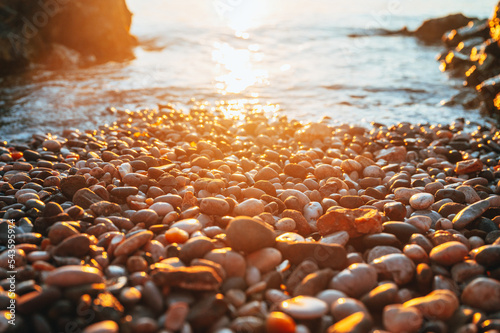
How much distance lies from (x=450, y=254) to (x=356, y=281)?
0.66 metres

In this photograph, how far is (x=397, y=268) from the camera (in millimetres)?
2084

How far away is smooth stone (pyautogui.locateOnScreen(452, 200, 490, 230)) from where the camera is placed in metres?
2.65

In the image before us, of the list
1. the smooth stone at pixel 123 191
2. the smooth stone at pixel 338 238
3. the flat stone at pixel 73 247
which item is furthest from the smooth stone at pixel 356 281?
the smooth stone at pixel 123 191

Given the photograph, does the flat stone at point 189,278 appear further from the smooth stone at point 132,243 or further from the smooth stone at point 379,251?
the smooth stone at point 379,251

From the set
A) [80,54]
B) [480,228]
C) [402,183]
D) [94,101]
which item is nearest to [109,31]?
[80,54]

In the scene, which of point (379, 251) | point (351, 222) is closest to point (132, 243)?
point (351, 222)

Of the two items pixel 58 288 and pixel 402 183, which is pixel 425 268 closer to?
pixel 402 183

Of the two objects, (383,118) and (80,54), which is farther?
(80,54)

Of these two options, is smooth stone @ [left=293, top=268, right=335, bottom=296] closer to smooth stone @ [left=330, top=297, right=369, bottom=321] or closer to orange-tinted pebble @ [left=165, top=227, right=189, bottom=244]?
smooth stone @ [left=330, top=297, right=369, bottom=321]

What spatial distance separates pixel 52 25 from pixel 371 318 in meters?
10.8

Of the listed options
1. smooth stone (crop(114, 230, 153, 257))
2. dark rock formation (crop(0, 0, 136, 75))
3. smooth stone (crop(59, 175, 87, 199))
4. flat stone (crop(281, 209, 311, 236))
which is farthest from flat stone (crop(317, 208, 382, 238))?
dark rock formation (crop(0, 0, 136, 75))

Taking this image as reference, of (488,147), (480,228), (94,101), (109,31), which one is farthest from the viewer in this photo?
(109,31)

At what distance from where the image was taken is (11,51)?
808 cm

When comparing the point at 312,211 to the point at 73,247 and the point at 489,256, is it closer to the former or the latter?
the point at 489,256
